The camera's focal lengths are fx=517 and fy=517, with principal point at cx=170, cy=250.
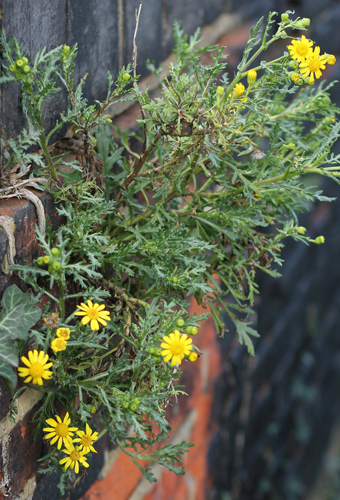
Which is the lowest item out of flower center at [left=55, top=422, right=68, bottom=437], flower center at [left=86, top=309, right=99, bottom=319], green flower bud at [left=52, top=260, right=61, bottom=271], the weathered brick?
flower center at [left=55, top=422, right=68, bottom=437]

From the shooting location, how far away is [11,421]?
1.97ft

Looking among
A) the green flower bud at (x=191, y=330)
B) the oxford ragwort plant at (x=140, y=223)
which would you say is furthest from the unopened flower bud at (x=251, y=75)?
the green flower bud at (x=191, y=330)

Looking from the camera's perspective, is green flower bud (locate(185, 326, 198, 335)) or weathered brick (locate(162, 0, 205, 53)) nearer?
green flower bud (locate(185, 326, 198, 335))

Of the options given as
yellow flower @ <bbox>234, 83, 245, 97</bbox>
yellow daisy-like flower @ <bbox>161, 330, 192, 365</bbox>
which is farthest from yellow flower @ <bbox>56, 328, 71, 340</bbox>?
yellow flower @ <bbox>234, 83, 245, 97</bbox>

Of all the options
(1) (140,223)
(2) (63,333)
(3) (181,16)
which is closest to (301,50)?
(1) (140,223)

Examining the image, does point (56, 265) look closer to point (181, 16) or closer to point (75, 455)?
point (75, 455)

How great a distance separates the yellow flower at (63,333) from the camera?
579 millimetres

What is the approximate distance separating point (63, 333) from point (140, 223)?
0.22 meters

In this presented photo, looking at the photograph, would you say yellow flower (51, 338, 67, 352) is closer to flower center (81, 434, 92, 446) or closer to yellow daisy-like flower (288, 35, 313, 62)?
flower center (81, 434, 92, 446)

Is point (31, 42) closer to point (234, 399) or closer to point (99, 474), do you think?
point (99, 474)

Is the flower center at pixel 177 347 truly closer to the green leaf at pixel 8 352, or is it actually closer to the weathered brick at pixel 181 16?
the green leaf at pixel 8 352

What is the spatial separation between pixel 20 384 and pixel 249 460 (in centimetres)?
176

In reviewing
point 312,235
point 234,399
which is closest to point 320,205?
point 312,235

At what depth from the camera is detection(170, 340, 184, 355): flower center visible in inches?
21.9
